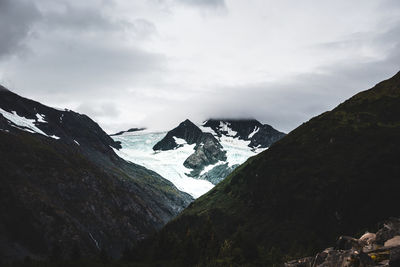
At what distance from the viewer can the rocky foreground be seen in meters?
31.9

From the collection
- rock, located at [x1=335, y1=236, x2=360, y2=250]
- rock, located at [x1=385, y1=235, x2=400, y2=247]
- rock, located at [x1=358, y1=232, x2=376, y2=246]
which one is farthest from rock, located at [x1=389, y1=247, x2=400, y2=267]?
rock, located at [x1=335, y1=236, x2=360, y2=250]

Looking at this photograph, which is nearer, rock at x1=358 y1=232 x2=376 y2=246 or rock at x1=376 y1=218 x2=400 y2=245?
rock at x1=376 y1=218 x2=400 y2=245

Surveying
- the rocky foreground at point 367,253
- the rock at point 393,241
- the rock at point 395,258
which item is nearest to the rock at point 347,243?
the rocky foreground at point 367,253

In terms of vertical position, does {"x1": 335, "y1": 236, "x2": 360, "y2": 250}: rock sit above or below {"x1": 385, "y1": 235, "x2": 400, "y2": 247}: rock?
below

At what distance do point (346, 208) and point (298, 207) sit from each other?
2746cm

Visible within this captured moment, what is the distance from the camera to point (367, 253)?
112ft

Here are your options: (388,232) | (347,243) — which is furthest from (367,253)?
(347,243)

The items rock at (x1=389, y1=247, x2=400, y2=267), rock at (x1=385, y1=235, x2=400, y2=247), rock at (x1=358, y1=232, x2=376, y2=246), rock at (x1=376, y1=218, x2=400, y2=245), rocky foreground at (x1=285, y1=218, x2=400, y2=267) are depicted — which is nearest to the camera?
rock at (x1=389, y1=247, x2=400, y2=267)

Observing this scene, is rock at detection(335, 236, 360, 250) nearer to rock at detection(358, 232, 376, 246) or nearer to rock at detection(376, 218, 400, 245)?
rock at detection(358, 232, 376, 246)

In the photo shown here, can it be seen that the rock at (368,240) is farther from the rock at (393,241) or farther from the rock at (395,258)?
the rock at (395,258)

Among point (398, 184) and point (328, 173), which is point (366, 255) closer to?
point (398, 184)

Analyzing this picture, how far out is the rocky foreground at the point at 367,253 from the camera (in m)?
31.9

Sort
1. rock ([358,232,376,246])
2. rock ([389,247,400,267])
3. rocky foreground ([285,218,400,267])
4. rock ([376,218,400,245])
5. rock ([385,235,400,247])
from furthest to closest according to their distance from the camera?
rock ([358,232,376,246]), rock ([376,218,400,245]), rock ([385,235,400,247]), rocky foreground ([285,218,400,267]), rock ([389,247,400,267])

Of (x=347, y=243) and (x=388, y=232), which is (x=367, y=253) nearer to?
(x=388, y=232)
